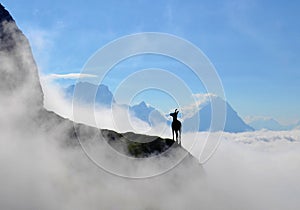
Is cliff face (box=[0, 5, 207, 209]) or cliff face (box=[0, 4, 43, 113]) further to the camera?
cliff face (box=[0, 4, 43, 113])

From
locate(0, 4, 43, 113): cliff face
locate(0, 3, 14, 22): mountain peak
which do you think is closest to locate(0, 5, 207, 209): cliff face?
locate(0, 4, 43, 113): cliff face

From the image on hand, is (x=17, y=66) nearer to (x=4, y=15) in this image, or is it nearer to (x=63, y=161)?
(x=4, y=15)

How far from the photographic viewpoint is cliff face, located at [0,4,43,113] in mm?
140125

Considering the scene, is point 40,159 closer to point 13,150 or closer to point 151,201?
point 13,150

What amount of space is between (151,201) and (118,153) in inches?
1720

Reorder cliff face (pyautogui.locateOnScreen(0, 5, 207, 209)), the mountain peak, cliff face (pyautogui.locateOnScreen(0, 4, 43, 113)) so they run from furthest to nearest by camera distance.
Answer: the mountain peak < cliff face (pyautogui.locateOnScreen(0, 4, 43, 113)) < cliff face (pyautogui.locateOnScreen(0, 5, 207, 209))

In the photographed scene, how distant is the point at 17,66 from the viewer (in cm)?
14212

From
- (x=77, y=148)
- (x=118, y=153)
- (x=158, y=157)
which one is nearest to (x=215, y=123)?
(x=158, y=157)

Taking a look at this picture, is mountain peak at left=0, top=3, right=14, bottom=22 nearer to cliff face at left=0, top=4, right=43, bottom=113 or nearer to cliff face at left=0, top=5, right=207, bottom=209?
cliff face at left=0, top=4, right=43, bottom=113

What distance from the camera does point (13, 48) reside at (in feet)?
483

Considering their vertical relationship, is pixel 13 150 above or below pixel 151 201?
above

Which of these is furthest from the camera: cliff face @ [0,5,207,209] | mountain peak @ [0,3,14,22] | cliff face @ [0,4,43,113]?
mountain peak @ [0,3,14,22]

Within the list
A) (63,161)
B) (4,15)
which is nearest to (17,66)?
(4,15)

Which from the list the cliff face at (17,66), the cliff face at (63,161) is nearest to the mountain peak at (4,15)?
the cliff face at (17,66)
